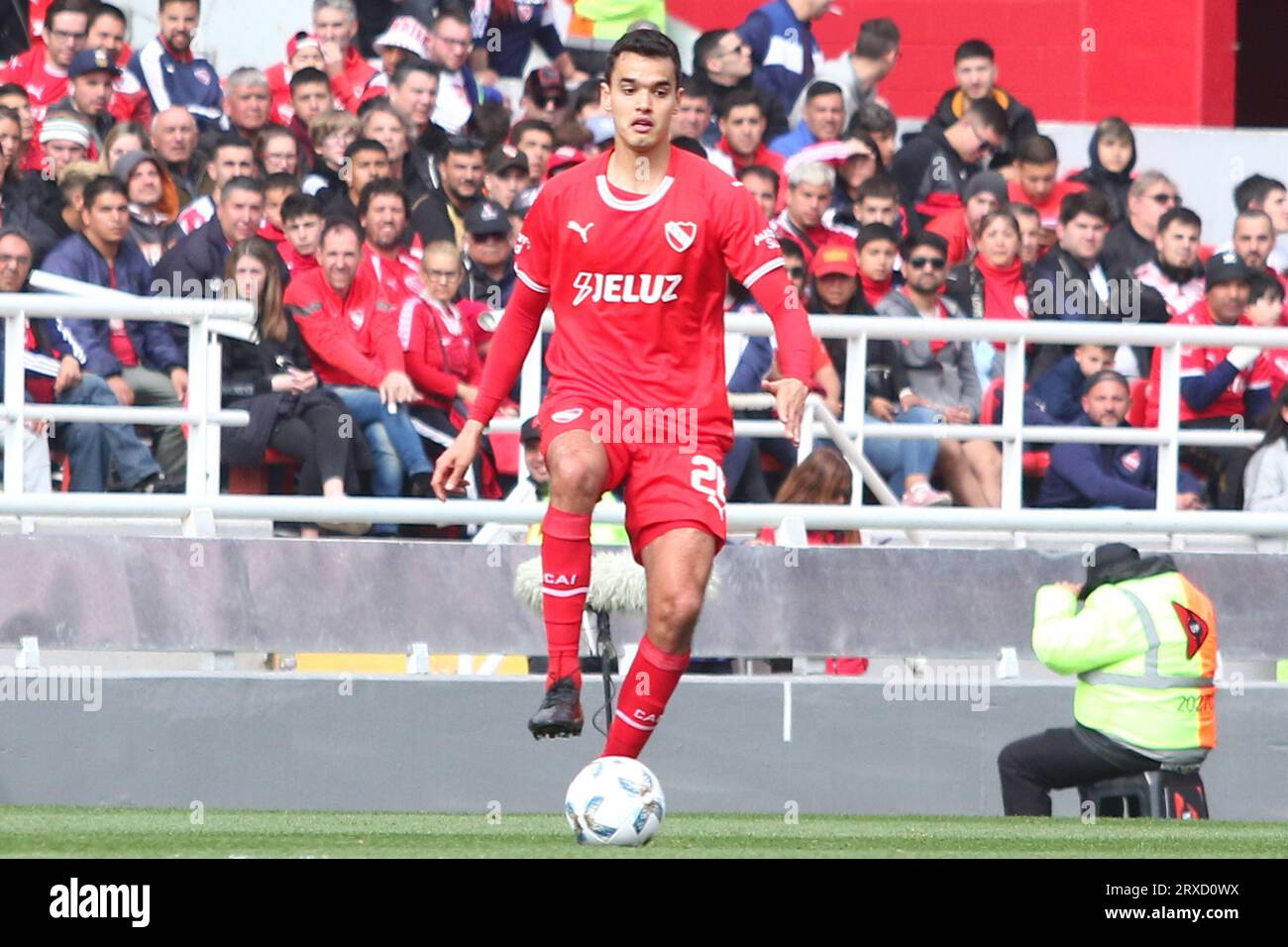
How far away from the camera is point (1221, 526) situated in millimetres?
11680

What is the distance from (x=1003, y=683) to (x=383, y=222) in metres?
4.07

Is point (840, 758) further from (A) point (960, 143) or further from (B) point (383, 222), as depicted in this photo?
(A) point (960, 143)

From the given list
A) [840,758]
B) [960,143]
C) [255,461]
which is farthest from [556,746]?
[960,143]

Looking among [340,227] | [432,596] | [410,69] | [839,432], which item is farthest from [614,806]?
[410,69]

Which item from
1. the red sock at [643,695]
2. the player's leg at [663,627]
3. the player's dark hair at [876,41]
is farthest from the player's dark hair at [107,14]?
the red sock at [643,695]

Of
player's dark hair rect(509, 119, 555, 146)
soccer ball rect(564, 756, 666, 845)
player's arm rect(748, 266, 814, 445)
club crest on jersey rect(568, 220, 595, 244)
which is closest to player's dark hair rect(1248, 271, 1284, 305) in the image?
player's dark hair rect(509, 119, 555, 146)

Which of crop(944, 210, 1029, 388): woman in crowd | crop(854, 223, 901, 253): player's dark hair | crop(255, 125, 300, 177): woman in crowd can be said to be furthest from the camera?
crop(944, 210, 1029, 388): woman in crowd

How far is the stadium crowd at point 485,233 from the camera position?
11727 mm

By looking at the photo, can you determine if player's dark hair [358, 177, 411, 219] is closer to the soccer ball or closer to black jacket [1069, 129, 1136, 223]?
black jacket [1069, 129, 1136, 223]

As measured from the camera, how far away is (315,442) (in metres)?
11.5

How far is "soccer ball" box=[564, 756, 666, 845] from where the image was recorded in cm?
704

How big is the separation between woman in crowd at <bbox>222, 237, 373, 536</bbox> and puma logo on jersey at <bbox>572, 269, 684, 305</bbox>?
3894 mm

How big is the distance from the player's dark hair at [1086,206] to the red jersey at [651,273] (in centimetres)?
726

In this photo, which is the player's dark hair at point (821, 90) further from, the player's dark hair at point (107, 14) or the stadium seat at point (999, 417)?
the player's dark hair at point (107, 14)
